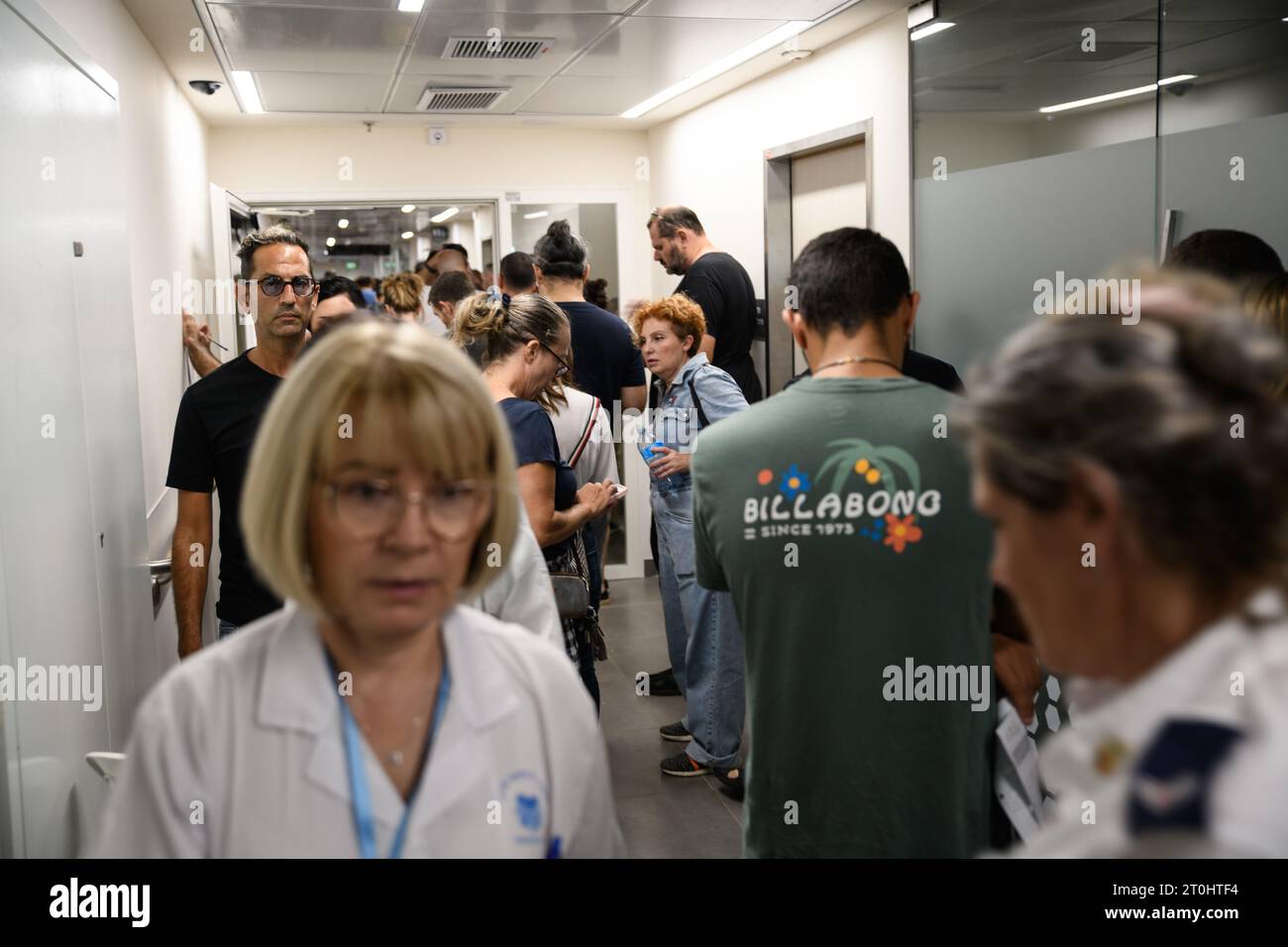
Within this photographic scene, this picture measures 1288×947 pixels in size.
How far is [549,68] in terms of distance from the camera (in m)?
4.75

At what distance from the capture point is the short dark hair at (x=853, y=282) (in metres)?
1.56

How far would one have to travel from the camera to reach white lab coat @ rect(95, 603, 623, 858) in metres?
0.83

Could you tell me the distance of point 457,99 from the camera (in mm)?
5445

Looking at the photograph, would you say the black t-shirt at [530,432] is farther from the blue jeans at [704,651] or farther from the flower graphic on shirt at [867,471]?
the blue jeans at [704,651]

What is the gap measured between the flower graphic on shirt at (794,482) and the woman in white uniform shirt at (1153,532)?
0.77 m

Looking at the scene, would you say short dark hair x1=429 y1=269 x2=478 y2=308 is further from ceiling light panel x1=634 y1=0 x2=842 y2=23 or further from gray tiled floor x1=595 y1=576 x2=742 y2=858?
gray tiled floor x1=595 y1=576 x2=742 y2=858

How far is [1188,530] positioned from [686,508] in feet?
Result: 9.08

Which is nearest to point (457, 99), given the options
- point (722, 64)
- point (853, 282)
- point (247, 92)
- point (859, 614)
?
point (247, 92)

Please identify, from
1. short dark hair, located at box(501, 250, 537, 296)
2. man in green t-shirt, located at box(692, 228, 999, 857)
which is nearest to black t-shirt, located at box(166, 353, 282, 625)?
man in green t-shirt, located at box(692, 228, 999, 857)

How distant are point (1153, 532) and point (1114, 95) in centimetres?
297

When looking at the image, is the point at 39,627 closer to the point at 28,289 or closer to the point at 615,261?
the point at 28,289

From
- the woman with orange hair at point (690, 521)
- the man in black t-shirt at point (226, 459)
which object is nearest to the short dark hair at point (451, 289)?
the woman with orange hair at point (690, 521)

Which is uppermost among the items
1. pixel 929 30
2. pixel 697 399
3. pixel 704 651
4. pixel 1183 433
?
pixel 929 30

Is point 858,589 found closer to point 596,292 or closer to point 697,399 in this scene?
point 697,399
